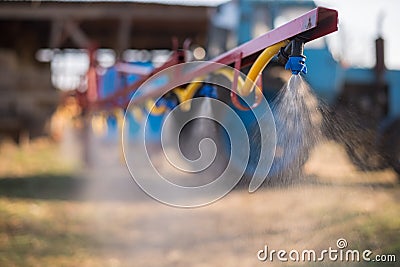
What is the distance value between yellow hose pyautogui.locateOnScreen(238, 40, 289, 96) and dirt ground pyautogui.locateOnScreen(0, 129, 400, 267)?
35 centimetres

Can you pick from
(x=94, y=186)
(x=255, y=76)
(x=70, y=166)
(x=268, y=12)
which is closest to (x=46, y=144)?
(x=70, y=166)

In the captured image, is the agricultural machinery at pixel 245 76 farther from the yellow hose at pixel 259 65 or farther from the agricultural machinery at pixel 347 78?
the agricultural machinery at pixel 347 78

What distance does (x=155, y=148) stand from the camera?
4.85 meters

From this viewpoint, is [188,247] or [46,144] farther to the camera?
[46,144]

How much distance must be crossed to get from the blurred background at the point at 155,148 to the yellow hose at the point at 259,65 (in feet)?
0.62

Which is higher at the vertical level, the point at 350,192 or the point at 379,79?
the point at 379,79

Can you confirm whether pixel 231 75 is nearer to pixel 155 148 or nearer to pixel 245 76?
pixel 245 76

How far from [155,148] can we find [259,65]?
10.3ft

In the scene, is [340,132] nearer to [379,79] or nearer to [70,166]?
[379,79]

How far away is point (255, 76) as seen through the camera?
182 centimetres

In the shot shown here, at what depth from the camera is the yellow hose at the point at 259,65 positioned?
5.49ft

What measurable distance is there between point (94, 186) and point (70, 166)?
1.27 m

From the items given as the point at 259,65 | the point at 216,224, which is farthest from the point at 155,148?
the point at 259,65

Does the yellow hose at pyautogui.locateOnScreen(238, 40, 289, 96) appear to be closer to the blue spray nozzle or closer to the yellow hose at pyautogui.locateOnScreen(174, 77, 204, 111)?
the blue spray nozzle
